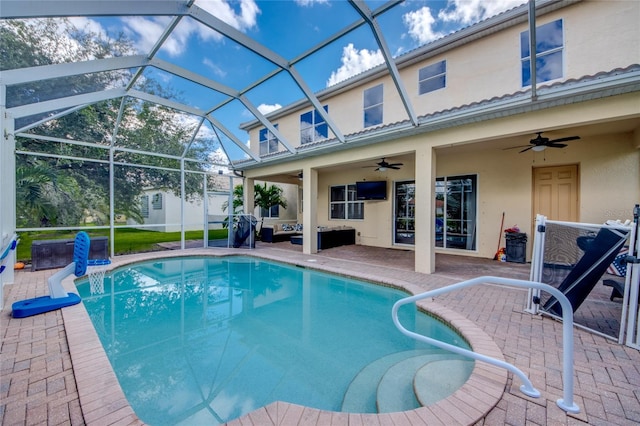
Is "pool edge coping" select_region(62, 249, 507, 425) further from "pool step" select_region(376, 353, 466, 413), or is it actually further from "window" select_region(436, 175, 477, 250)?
"window" select_region(436, 175, 477, 250)

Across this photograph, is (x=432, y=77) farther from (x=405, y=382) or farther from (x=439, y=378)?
(x=405, y=382)

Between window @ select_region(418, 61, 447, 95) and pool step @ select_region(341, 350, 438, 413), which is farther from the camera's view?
window @ select_region(418, 61, 447, 95)

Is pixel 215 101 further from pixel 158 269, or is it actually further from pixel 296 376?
pixel 296 376

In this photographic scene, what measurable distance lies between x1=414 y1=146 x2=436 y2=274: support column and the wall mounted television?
175 inches

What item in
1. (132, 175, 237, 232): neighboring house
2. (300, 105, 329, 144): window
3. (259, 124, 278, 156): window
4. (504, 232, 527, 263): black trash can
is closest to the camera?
(504, 232, 527, 263): black trash can

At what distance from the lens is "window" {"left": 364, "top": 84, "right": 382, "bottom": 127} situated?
10.4 m

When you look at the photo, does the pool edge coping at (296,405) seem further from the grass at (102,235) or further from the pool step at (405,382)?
the grass at (102,235)

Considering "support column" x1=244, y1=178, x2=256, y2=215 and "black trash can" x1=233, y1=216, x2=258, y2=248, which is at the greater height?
"support column" x1=244, y1=178, x2=256, y2=215

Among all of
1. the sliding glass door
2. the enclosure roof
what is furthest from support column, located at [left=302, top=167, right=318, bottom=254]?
the sliding glass door

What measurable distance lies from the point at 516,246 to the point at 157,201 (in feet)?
44.3

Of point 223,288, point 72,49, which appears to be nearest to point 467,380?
point 223,288

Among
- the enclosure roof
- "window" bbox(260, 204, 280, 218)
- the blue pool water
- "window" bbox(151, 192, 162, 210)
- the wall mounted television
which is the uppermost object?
the enclosure roof

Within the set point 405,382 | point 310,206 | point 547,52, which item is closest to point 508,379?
point 405,382

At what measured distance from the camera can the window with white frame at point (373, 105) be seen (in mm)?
10352
